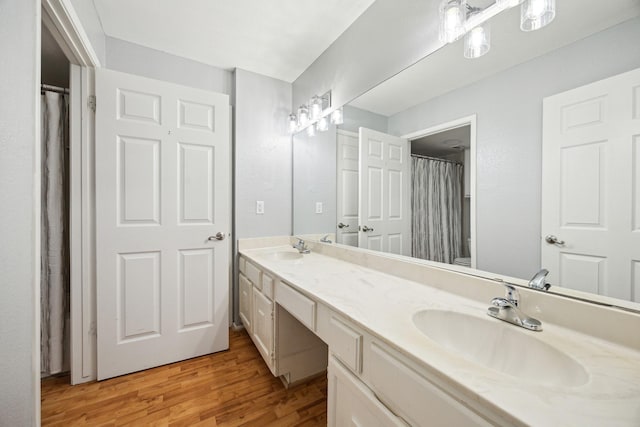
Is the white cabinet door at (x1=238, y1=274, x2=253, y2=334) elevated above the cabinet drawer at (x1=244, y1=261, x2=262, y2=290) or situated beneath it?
situated beneath

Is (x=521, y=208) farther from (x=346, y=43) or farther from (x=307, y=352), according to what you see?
(x=346, y=43)

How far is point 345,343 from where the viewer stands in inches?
35.0

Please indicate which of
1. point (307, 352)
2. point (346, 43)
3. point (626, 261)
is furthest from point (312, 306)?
point (346, 43)

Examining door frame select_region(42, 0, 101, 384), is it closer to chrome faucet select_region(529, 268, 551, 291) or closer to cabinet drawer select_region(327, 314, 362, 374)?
cabinet drawer select_region(327, 314, 362, 374)

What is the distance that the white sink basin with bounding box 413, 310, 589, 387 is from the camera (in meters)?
0.65

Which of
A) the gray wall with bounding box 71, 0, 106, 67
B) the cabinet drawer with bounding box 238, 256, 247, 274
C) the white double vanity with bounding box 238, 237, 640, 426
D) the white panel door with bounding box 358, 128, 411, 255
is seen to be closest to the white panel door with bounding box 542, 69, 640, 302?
the white double vanity with bounding box 238, 237, 640, 426

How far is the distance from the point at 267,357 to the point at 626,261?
1.67 m

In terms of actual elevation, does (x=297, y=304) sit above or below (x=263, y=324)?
above

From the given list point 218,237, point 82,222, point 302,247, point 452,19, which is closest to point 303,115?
point 302,247

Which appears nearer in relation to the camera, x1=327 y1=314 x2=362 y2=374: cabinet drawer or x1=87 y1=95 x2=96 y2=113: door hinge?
x1=327 y1=314 x2=362 y2=374: cabinet drawer

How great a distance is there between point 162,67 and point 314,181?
5.07 feet

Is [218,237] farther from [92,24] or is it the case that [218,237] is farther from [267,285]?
[92,24]

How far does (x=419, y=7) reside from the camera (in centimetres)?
128

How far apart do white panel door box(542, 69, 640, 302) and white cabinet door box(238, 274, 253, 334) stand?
176 cm
